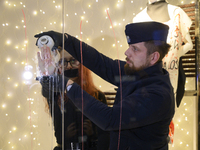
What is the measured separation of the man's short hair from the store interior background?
107 mm

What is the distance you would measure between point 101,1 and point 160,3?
0.28 m

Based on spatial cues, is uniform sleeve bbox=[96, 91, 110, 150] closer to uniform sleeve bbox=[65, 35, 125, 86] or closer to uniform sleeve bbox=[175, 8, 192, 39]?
uniform sleeve bbox=[65, 35, 125, 86]

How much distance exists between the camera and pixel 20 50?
37.2 inches

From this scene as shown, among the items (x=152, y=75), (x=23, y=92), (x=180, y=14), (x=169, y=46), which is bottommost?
(x=23, y=92)

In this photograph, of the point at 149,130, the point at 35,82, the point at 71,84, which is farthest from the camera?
the point at 35,82

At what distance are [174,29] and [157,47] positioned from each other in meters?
0.17

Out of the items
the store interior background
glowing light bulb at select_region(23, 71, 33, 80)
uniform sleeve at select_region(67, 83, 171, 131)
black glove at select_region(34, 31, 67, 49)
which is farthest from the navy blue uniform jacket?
glowing light bulb at select_region(23, 71, 33, 80)

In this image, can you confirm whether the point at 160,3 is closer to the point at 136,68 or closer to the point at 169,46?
the point at 169,46

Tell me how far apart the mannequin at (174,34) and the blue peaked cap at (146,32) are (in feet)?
0.10

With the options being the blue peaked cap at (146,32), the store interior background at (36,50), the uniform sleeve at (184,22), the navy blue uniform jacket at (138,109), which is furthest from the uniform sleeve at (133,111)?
the uniform sleeve at (184,22)

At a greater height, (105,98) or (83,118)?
(105,98)

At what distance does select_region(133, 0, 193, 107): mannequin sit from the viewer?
0.71 m

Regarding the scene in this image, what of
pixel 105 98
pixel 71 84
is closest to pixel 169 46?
pixel 105 98

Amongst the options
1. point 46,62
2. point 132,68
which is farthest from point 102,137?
point 46,62
